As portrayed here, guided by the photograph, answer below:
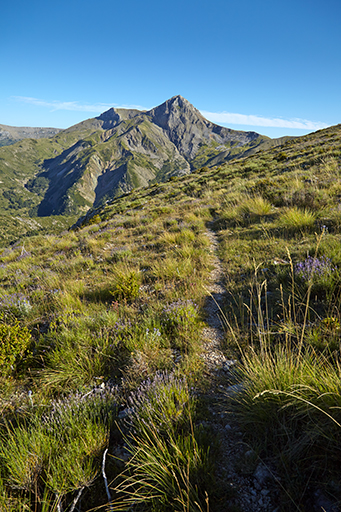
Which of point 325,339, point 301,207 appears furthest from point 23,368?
point 301,207

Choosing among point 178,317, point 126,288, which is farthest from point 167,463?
point 126,288

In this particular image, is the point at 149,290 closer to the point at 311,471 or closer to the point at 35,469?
the point at 35,469

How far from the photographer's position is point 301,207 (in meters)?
8.19

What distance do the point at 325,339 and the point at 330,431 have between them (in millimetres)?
1193

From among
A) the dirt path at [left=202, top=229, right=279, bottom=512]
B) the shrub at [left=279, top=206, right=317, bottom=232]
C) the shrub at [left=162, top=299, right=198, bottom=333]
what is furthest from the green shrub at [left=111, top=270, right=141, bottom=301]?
the shrub at [left=279, top=206, right=317, bottom=232]

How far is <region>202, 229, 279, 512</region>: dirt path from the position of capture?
1.67 m

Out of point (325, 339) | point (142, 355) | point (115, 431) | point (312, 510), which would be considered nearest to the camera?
point (312, 510)

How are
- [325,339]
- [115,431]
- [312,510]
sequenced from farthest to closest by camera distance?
[325,339]
[115,431]
[312,510]

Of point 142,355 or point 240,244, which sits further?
point 240,244

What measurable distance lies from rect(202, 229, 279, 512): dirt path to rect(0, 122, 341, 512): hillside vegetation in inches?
1.1

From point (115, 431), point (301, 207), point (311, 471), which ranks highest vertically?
point (301, 207)

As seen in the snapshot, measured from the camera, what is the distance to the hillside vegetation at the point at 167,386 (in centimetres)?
172

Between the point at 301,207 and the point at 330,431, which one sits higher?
the point at 301,207

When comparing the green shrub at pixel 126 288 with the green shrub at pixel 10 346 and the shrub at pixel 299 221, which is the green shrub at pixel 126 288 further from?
the shrub at pixel 299 221
